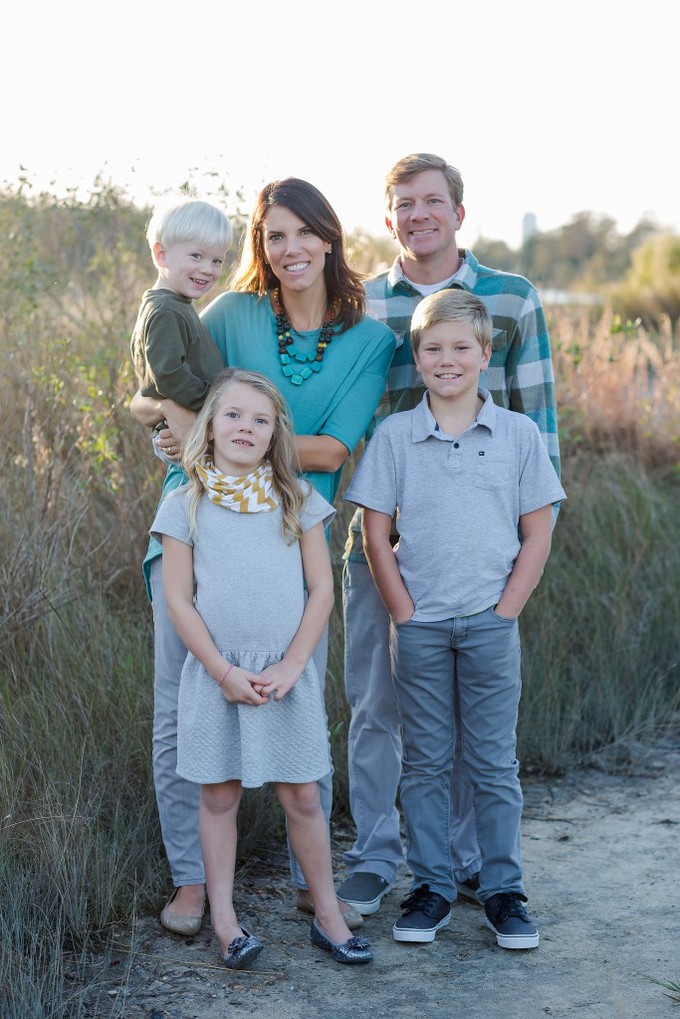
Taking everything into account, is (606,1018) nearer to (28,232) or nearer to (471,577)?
(471,577)

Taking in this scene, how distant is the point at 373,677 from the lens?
143 inches

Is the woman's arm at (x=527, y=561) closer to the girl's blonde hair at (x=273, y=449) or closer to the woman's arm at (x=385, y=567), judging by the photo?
the woman's arm at (x=385, y=567)

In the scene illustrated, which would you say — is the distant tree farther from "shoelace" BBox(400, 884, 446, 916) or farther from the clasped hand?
the clasped hand

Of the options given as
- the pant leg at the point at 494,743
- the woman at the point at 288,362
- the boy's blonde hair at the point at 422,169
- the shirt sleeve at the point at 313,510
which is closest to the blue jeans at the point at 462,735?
the pant leg at the point at 494,743

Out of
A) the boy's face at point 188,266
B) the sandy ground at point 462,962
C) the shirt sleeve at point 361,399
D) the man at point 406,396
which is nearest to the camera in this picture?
the sandy ground at point 462,962

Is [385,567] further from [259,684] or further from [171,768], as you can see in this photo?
[171,768]

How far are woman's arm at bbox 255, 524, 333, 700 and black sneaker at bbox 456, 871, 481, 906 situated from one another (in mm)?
1031

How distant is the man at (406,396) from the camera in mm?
3543

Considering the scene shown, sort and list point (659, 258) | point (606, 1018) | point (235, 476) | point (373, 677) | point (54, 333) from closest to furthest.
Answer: point (606, 1018), point (235, 476), point (373, 677), point (54, 333), point (659, 258)

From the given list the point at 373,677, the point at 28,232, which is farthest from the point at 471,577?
the point at 28,232

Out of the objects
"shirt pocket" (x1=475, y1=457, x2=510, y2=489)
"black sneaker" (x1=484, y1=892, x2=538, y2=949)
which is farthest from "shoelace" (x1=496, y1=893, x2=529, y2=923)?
"shirt pocket" (x1=475, y1=457, x2=510, y2=489)

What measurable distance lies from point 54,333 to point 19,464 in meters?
1.20

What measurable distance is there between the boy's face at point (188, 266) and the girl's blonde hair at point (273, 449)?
26cm

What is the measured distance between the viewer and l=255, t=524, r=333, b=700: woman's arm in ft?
10.0
